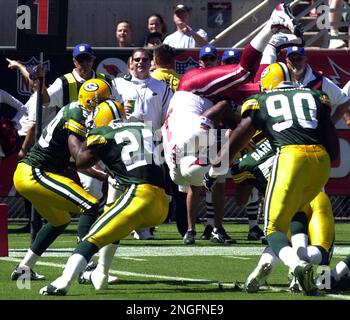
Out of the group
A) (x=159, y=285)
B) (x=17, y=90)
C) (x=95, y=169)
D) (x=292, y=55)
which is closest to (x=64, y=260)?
(x=95, y=169)

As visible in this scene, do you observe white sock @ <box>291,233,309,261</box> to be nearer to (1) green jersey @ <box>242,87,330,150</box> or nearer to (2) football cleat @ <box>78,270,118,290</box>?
(1) green jersey @ <box>242,87,330,150</box>

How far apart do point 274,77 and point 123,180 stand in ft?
5.44

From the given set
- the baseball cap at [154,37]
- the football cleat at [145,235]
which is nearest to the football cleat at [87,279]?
the football cleat at [145,235]

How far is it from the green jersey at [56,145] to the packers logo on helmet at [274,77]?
1.51 meters

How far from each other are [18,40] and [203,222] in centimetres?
467

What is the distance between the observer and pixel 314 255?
9.29 m

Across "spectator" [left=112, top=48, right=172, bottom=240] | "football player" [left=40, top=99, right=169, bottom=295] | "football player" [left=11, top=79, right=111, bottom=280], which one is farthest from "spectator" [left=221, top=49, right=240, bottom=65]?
"football player" [left=40, top=99, right=169, bottom=295]

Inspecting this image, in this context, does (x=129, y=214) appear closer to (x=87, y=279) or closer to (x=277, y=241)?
(x=277, y=241)

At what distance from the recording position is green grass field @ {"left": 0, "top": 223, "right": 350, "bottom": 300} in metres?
8.95

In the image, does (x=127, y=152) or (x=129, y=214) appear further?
(x=127, y=152)

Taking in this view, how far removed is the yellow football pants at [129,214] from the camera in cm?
882

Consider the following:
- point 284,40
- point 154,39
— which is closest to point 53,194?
point 284,40

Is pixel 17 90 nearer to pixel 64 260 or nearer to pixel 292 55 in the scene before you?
pixel 64 260

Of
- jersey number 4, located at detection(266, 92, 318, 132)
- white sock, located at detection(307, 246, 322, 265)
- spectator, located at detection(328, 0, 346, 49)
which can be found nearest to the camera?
jersey number 4, located at detection(266, 92, 318, 132)
